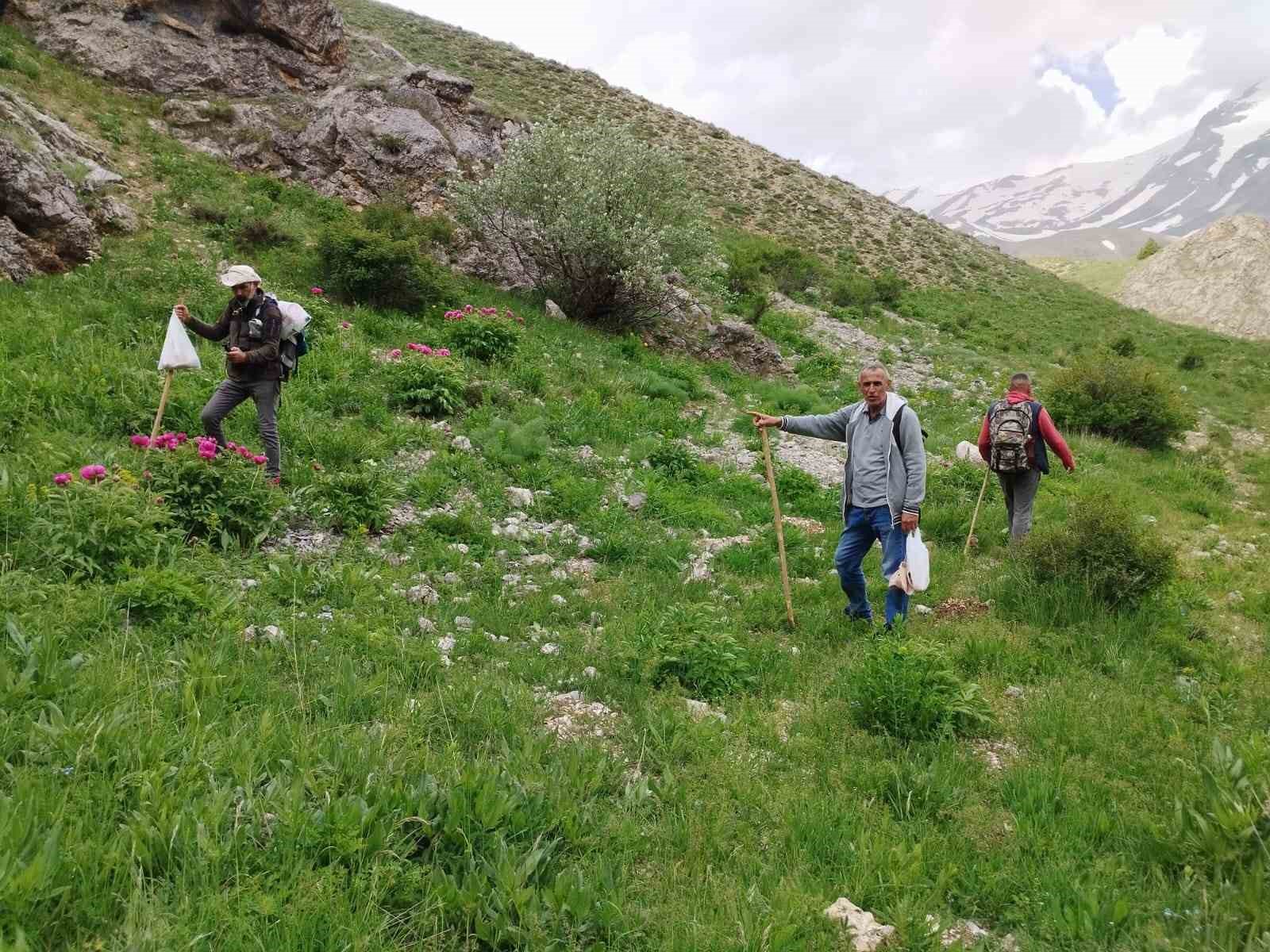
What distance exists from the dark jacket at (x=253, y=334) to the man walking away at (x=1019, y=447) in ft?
27.3

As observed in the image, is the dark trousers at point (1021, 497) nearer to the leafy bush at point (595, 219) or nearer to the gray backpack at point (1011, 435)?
the gray backpack at point (1011, 435)

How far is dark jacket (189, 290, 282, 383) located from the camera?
7.27 meters

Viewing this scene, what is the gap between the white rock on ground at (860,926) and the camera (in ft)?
9.54

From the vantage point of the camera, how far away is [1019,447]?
816 centimetres

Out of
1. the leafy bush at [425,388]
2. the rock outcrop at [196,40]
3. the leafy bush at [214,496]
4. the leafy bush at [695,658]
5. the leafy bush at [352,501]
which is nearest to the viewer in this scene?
the leafy bush at [695,658]

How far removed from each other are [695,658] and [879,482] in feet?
8.45

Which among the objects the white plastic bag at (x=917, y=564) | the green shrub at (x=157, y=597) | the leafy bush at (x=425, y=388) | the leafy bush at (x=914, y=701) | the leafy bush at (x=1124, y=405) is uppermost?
the leafy bush at (x=1124, y=405)

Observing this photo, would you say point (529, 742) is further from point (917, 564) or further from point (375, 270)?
point (375, 270)

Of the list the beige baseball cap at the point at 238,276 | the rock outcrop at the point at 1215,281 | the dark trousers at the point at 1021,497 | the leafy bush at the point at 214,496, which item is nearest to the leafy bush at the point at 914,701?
the dark trousers at the point at 1021,497

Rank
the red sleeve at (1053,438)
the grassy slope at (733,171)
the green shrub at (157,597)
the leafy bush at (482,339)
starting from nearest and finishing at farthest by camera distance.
A: the green shrub at (157,597) < the red sleeve at (1053,438) < the leafy bush at (482,339) < the grassy slope at (733,171)

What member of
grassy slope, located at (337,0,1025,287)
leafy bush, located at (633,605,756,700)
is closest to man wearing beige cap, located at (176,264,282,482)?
leafy bush, located at (633,605,756,700)

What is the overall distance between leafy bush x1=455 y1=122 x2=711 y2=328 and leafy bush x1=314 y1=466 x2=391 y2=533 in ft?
31.1

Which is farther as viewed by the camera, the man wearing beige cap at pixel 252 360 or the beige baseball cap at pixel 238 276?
the man wearing beige cap at pixel 252 360

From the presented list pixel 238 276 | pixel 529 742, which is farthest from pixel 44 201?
pixel 529 742
